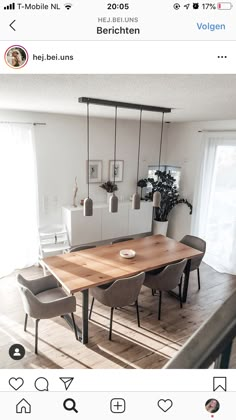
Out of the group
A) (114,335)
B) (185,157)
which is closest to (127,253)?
(114,335)

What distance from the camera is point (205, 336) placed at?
52cm

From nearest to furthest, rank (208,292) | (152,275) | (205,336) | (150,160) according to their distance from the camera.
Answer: (205,336) → (152,275) → (208,292) → (150,160)

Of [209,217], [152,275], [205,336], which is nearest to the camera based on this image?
[205,336]

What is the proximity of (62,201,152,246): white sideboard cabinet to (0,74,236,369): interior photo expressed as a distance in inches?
0.9

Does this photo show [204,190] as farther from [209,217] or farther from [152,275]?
[152,275]

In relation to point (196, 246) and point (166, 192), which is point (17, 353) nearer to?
point (196, 246)

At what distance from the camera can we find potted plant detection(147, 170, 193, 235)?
16.5ft

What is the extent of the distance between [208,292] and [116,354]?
178cm
